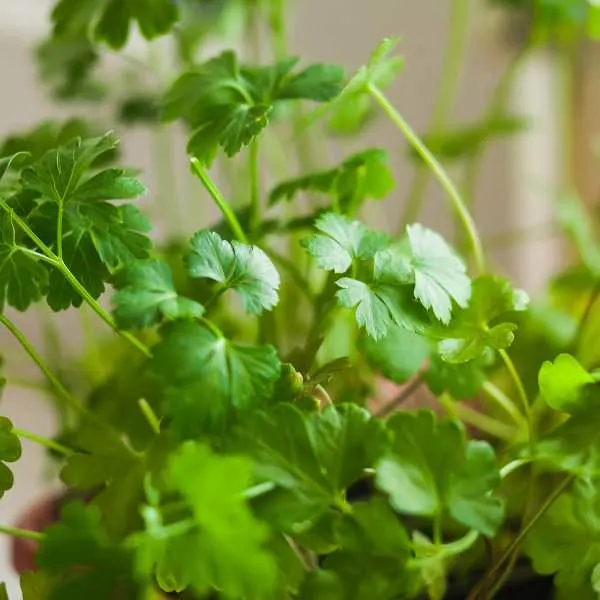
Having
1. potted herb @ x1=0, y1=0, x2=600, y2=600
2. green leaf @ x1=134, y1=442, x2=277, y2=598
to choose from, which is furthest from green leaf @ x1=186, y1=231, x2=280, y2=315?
green leaf @ x1=134, y1=442, x2=277, y2=598

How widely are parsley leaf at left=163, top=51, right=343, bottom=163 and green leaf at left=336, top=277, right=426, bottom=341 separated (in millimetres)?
112

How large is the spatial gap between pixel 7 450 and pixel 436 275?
0.25 metres

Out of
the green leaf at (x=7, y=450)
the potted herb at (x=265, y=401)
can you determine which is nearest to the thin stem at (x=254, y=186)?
the potted herb at (x=265, y=401)

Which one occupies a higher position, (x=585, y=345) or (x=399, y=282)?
(x=399, y=282)

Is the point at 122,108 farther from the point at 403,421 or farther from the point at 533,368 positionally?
the point at 403,421

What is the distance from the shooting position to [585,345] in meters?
0.76

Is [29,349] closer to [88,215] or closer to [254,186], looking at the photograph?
[88,215]

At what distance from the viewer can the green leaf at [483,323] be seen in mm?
548

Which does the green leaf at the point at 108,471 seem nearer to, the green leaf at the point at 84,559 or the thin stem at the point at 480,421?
the green leaf at the point at 84,559

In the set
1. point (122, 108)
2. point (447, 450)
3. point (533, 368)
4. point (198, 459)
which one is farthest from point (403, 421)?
point (122, 108)

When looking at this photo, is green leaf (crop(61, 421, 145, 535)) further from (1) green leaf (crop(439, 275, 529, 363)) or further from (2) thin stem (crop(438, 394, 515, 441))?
(2) thin stem (crop(438, 394, 515, 441))

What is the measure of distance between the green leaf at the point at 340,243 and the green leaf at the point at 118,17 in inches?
9.9

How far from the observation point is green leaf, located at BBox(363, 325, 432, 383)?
2.03ft

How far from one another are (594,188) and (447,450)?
1.06m
